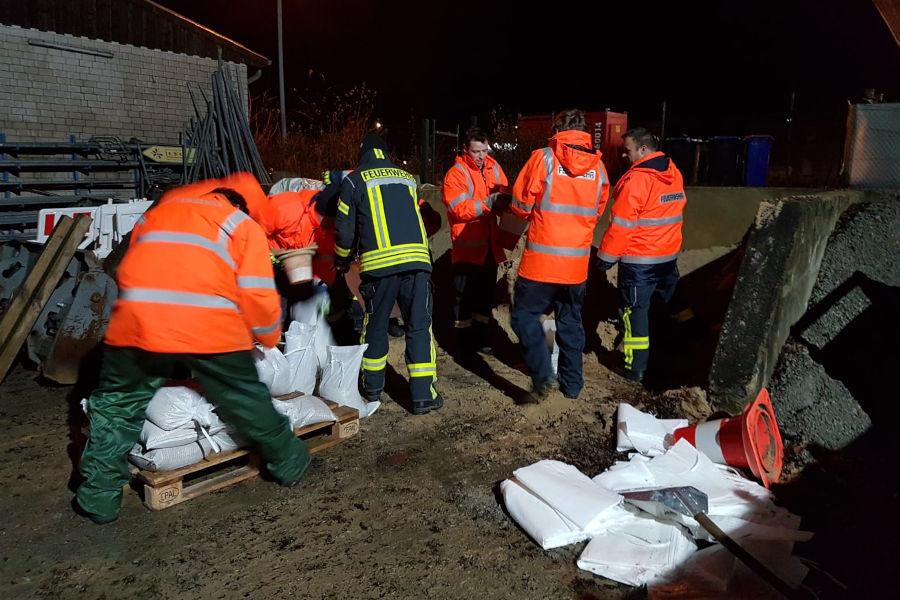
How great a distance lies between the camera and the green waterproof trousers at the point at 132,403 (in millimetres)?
2943

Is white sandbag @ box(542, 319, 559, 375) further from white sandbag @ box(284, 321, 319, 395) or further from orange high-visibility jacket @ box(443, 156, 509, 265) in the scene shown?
white sandbag @ box(284, 321, 319, 395)

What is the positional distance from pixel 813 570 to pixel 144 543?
2970 millimetres

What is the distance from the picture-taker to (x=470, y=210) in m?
5.37

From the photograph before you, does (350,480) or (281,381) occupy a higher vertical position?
(281,381)

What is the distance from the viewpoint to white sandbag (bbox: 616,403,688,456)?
372 centimetres

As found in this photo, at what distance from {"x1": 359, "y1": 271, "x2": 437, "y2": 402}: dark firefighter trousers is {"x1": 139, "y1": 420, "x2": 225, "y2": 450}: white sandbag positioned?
1334mm

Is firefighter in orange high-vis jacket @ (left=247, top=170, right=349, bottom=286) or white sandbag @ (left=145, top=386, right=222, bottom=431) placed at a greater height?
firefighter in orange high-vis jacket @ (left=247, top=170, right=349, bottom=286)

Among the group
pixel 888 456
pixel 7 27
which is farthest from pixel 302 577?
pixel 7 27

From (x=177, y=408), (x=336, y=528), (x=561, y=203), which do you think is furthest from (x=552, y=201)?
(x=177, y=408)

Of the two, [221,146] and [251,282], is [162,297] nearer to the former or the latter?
[251,282]

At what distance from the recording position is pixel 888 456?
12.0 ft

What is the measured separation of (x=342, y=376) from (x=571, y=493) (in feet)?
5.73

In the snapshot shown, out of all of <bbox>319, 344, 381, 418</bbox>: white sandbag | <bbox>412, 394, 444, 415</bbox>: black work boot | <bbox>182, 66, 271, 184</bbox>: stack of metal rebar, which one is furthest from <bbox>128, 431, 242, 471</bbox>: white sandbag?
<bbox>182, 66, 271, 184</bbox>: stack of metal rebar

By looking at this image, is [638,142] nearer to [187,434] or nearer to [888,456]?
[888,456]
